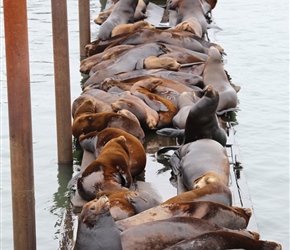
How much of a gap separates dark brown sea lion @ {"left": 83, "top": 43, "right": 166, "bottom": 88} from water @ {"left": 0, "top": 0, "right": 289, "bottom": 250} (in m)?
0.87

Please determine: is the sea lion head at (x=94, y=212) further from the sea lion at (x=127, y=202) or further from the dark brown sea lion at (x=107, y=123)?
the dark brown sea lion at (x=107, y=123)

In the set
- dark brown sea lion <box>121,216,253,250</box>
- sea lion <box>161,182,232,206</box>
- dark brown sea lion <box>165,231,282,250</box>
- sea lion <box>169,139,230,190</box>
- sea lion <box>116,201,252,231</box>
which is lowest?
sea lion <box>169,139,230,190</box>

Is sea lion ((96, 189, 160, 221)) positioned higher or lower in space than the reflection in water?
higher

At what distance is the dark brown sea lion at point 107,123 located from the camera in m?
6.86

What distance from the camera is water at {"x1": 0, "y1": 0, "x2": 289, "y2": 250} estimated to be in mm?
7098

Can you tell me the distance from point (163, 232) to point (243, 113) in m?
6.16

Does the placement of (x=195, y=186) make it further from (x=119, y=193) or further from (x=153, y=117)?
(x=153, y=117)

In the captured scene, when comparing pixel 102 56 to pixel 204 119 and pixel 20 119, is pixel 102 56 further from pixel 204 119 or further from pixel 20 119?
pixel 20 119

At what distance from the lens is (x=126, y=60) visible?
30.7 feet

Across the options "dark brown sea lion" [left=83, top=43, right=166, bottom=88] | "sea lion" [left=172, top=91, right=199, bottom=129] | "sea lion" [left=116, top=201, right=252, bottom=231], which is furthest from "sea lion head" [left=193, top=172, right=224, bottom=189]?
"dark brown sea lion" [left=83, top=43, right=166, bottom=88]

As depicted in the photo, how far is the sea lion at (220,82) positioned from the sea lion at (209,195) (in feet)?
9.49

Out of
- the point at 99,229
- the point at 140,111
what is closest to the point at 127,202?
the point at 99,229

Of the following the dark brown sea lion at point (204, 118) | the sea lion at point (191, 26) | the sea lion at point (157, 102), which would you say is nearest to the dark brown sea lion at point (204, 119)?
the dark brown sea lion at point (204, 118)

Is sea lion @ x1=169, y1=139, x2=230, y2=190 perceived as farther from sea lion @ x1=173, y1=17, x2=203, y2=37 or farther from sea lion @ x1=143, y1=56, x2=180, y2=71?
sea lion @ x1=173, y1=17, x2=203, y2=37
